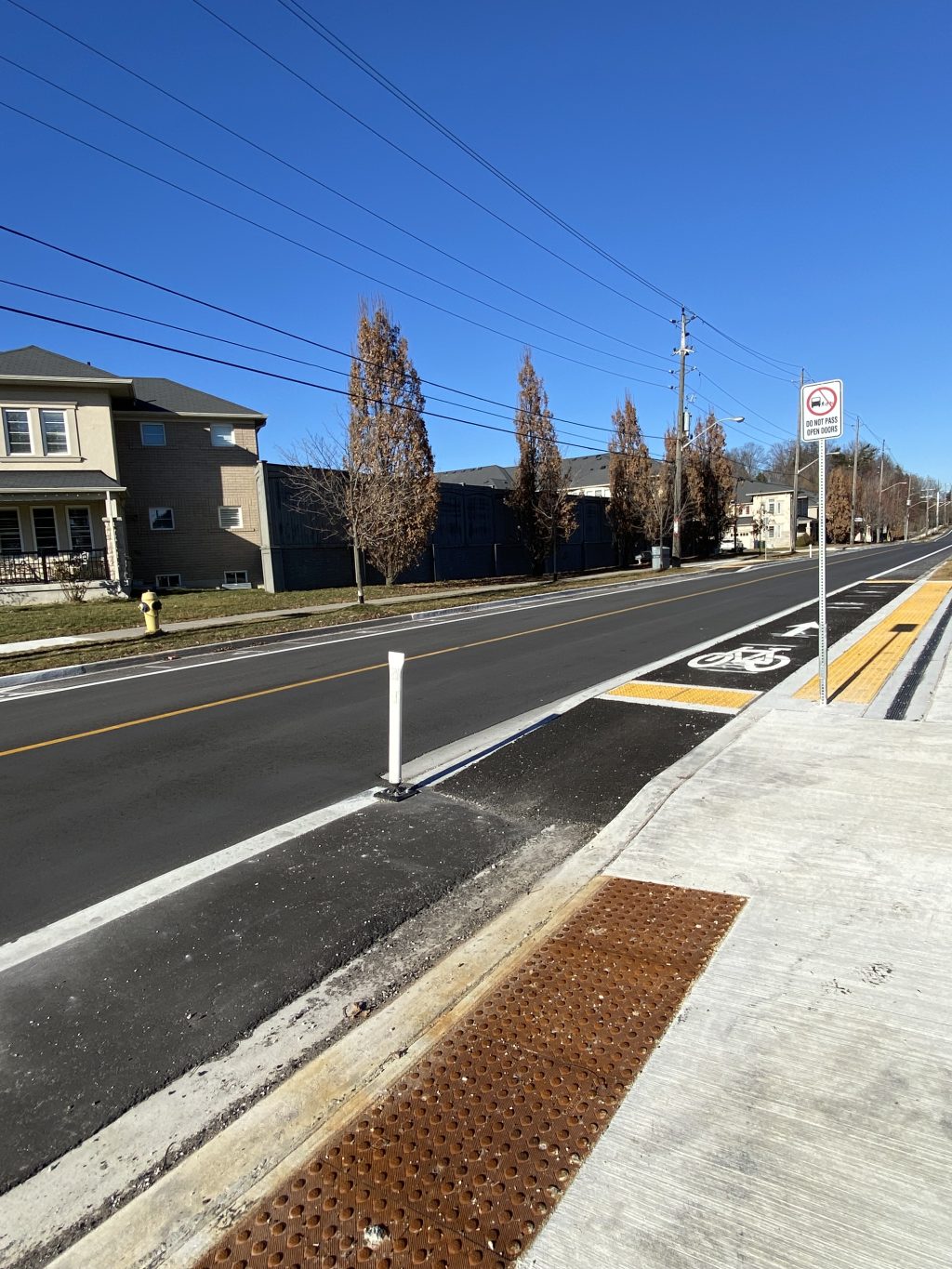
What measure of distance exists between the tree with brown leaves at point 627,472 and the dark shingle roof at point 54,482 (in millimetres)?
26005

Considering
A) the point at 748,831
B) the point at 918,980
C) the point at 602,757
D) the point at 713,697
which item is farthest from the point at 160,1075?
the point at 713,697

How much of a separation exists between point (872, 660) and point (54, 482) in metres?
24.3

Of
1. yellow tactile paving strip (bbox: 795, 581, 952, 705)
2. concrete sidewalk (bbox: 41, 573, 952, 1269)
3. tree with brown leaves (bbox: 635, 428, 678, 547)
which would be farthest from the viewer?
tree with brown leaves (bbox: 635, 428, 678, 547)

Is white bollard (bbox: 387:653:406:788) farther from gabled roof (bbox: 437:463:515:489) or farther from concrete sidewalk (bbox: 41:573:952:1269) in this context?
gabled roof (bbox: 437:463:515:489)

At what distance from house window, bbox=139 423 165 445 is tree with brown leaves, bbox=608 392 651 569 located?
23.3m

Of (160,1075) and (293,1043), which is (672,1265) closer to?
(293,1043)

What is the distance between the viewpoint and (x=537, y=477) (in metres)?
33.9

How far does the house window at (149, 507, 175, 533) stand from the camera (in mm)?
29130

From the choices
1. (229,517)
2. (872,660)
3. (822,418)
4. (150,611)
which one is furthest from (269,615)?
(822,418)

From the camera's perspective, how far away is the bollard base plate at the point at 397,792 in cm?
549

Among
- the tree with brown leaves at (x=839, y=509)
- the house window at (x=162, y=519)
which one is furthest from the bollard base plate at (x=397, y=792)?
the tree with brown leaves at (x=839, y=509)

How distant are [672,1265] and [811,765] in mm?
4290

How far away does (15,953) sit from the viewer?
3.57 m

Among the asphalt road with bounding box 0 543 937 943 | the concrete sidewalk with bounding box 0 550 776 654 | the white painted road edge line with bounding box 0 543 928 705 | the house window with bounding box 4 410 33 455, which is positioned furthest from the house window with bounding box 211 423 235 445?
the asphalt road with bounding box 0 543 937 943
